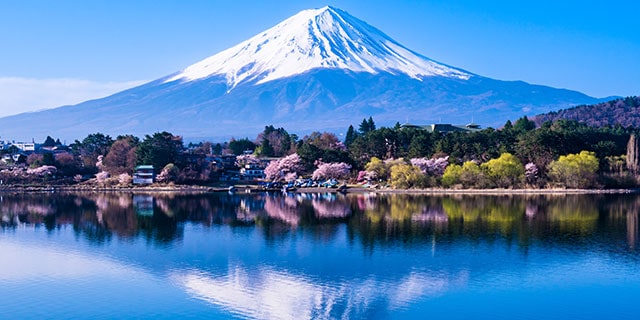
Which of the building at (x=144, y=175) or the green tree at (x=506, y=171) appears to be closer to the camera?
the green tree at (x=506, y=171)

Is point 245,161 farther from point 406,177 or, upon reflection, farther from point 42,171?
point 406,177

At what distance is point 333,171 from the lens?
130ft

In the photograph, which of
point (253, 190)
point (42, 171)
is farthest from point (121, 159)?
point (253, 190)

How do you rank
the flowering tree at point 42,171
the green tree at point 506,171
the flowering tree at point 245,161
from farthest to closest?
the flowering tree at point 245,161 → the flowering tree at point 42,171 → the green tree at point 506,171

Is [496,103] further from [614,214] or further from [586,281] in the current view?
[586,281]

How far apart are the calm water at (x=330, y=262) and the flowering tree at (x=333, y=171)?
11.3 m

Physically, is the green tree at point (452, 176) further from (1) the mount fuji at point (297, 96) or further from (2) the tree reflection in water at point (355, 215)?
(1) the mount fuji at point (297, 96)

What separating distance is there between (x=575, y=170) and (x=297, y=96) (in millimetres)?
90886

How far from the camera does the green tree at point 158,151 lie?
133 feet

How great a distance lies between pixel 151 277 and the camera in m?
16.0

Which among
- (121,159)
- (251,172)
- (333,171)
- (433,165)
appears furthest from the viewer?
(251,172)

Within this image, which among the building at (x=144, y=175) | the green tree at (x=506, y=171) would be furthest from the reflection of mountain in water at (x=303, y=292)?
the building at (x=144, y=175)

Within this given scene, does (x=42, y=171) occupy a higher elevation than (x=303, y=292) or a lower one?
higher

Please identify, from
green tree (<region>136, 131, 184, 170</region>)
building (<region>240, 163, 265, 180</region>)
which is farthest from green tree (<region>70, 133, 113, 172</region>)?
building (<region>240, 163, 265, 180</region>)
